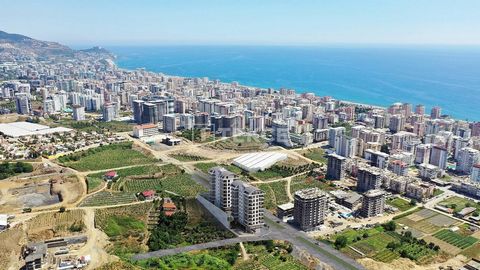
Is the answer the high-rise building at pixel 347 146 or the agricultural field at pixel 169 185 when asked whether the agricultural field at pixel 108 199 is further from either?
the high-rise building at pixel 347 146

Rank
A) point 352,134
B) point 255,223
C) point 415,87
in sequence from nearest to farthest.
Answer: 1. point 255,223
2. point 352,134
3. point 415,87

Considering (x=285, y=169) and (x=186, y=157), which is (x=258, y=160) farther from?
(x=186, y=157)

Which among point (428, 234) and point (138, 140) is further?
point (138, 140)

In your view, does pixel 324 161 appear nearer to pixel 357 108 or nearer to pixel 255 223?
pixel 255 223

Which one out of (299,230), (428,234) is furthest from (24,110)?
(428,234)

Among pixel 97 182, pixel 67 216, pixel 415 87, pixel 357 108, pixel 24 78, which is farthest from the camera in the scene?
pixel 415 87

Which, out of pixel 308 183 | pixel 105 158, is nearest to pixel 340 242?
pixel 308 183

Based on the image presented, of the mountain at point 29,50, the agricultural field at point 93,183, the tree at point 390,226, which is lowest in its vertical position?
the tree at point 390,226

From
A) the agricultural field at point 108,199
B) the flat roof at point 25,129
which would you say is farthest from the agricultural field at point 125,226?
the flat roof at point 25,129

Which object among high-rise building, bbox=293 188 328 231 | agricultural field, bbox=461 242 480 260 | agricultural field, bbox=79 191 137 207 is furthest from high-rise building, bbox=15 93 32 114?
agricultural field, bbox=461 242 480 260
